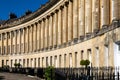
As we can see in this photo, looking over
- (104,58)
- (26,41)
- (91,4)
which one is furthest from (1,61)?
(104,58)

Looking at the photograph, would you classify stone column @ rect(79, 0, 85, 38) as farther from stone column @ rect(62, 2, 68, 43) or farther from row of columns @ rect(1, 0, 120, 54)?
stone column @ rect(62, 2, 68, 43)

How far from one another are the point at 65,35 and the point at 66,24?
5.73ft

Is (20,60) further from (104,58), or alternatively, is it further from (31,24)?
(104,58)

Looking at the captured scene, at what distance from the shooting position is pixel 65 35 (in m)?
65.9

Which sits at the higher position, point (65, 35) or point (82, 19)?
point (82, 19)

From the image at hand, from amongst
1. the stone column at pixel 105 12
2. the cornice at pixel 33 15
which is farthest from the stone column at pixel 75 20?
the stone column at pixel 105 12

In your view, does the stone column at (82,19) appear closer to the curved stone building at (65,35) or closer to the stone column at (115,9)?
the curved stone building at (65,35)

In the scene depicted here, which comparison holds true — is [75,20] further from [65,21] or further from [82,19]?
[65,21]

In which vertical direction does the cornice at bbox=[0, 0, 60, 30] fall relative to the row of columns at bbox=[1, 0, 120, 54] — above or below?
above

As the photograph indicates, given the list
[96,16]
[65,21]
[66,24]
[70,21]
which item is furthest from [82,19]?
[65,21]

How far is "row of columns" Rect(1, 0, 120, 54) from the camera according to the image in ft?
136

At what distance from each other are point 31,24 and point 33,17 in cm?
324

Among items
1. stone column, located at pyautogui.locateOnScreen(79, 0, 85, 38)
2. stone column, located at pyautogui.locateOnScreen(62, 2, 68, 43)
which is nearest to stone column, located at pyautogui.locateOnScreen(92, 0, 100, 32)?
stone column, located at pyautogui.locateOnScreen(79, 0, 85, 38)

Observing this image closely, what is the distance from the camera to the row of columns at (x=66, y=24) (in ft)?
136
